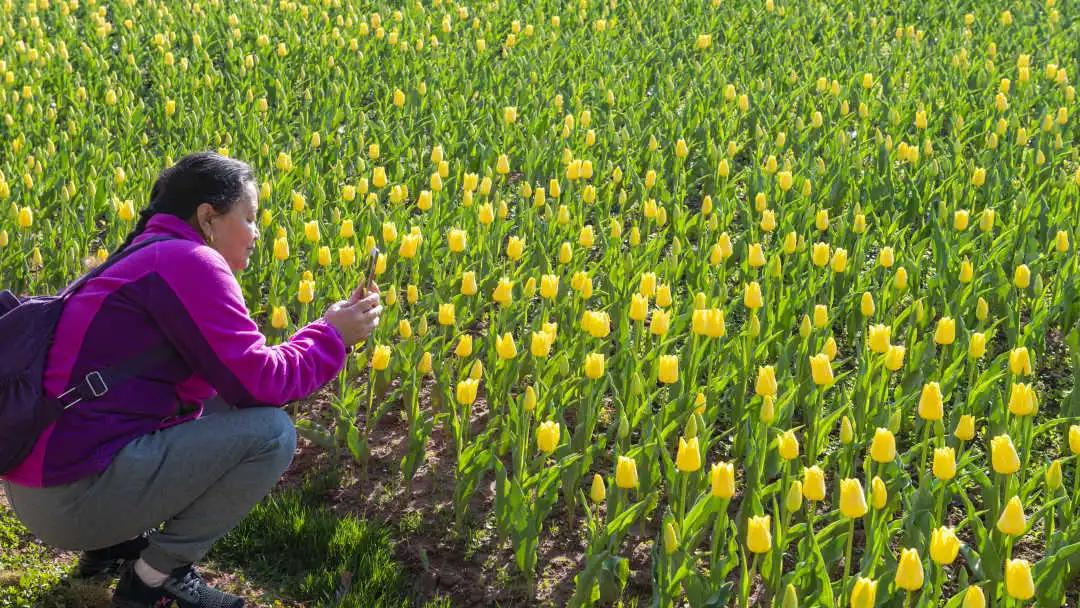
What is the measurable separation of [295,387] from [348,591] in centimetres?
67

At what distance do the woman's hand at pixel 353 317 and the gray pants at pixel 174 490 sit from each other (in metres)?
0.28

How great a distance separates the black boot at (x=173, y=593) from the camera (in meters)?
3.12

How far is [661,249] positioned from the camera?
531 cm

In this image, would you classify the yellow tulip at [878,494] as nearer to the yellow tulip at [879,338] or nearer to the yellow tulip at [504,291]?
the yellow tulip at [879,338]

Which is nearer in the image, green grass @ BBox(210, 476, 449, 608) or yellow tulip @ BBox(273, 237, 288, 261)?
green grass @ BBox(210, 476, 449, 608)

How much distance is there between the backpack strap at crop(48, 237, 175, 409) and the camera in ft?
9.26

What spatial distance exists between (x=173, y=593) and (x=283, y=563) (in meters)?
0.47

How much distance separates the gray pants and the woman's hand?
0.28 meters

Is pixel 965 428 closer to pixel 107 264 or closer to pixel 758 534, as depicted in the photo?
pixel 758 534

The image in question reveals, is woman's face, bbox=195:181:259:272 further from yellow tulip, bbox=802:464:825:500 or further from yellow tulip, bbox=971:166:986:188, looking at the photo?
yellow tulip, bbox=971:166:986:188

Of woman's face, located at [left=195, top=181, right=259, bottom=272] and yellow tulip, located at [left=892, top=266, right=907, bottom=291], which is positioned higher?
woman's face, located at [left=195, top=181, right=259, bottom=272]

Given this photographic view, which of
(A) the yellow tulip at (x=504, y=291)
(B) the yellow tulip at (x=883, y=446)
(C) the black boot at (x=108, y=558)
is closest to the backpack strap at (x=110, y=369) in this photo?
(C) the black boot at (x=108, y=558)

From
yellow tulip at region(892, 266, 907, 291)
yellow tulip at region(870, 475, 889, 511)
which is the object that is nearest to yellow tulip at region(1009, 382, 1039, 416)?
yellow tulip at region(870, 475, 889, 511)

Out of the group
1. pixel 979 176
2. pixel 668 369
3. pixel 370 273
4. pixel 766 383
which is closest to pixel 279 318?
pixel 370 273
